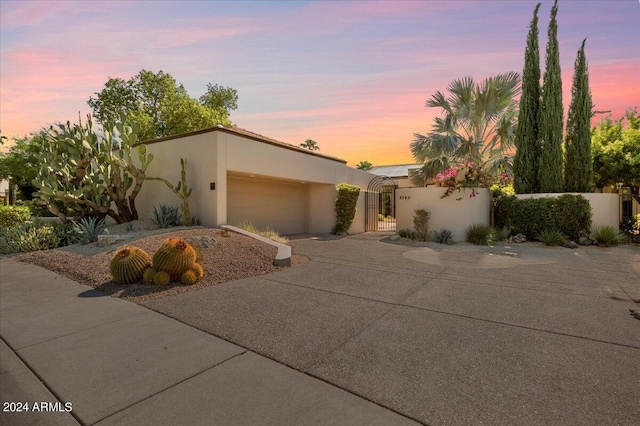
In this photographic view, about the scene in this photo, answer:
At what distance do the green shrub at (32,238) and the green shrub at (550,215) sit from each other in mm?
16101

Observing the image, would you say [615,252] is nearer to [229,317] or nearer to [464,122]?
[464,122]

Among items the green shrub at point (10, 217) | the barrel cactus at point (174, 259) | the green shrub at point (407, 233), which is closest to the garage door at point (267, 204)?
the green shrub at point (407, 233)

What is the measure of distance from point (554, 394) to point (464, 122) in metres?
15.4

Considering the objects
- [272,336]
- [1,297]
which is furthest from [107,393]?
[1,297]

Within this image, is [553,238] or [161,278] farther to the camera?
[553,238]

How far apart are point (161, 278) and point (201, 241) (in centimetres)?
237

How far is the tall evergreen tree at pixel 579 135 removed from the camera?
1268 centimetres

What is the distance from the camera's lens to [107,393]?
254cm

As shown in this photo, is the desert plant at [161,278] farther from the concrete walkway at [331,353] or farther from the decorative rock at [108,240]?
the decorative rock at [108,240]

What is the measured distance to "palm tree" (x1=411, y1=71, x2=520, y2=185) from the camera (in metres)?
14.7

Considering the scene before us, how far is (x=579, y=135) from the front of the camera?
12.9 metres

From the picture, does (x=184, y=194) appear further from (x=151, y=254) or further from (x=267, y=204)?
(x=267, y=204)

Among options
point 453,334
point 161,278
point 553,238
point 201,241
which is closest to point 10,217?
point 201,241

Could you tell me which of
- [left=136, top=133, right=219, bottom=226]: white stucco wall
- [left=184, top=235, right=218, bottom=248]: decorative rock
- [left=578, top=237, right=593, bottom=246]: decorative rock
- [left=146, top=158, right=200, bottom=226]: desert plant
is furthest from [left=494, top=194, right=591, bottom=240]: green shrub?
[left=146, top=158, right=200, bottom=226]: desert plant
